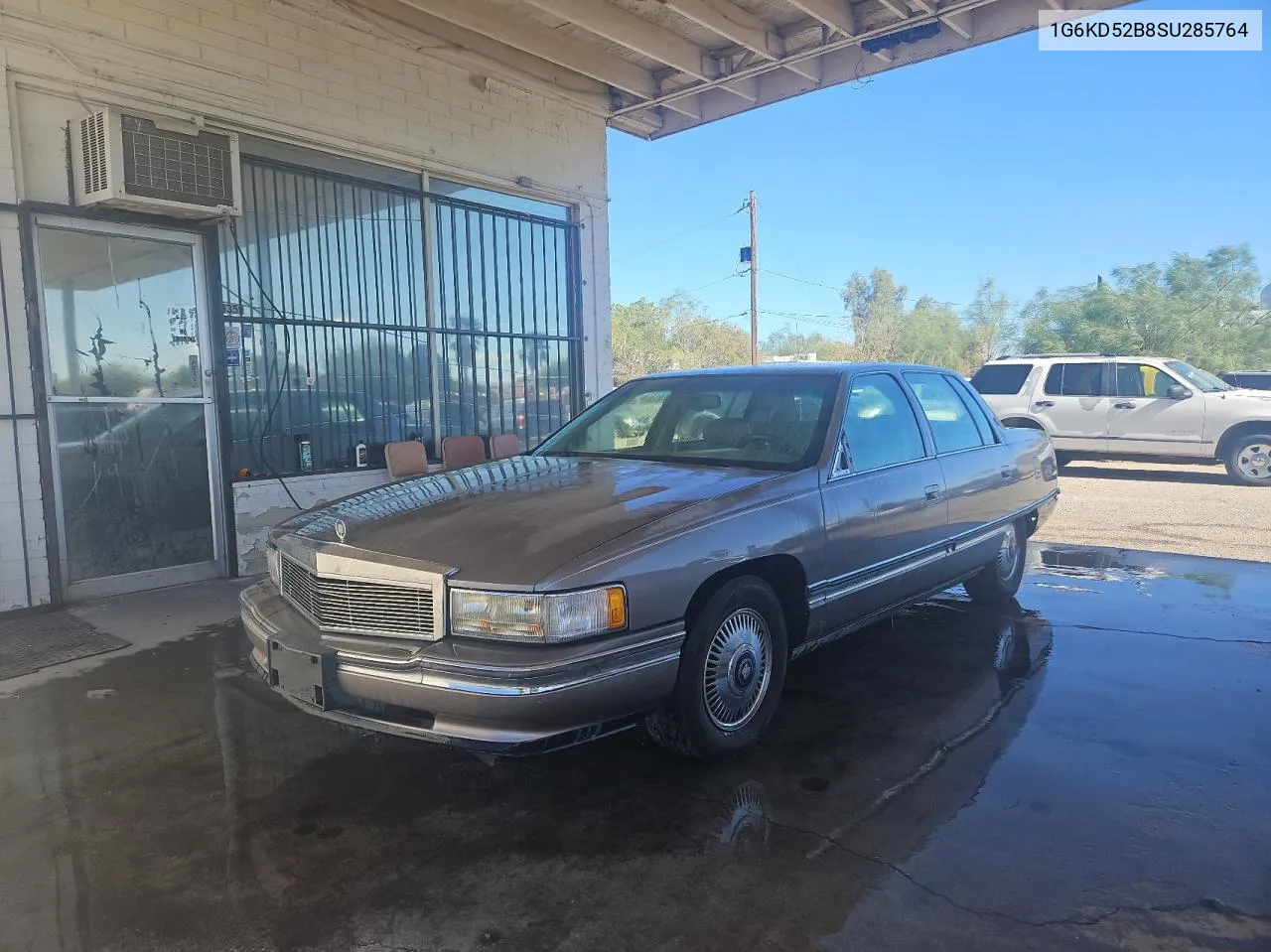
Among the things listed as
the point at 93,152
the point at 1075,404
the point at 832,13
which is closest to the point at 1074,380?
the point at 1075,404

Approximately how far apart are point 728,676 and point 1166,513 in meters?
8.82

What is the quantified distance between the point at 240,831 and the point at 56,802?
819 millimetres

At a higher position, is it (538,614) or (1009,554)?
(538,614)

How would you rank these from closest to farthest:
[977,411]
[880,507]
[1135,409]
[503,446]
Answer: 1. [880,507]
2. [977,411]
3. [503,446]
4. [1135,409]

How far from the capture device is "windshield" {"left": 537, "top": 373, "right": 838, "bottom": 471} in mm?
4035

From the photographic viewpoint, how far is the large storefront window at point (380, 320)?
6.87 metres

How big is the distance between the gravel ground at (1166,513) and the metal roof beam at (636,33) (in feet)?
19.1

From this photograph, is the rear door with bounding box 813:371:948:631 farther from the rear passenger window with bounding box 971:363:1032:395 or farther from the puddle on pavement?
the rear passenger window with bounding box 971:363:1032:395

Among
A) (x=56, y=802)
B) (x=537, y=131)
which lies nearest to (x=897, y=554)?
(x=56, y=802)

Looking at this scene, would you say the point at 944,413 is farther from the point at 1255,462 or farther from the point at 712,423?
the point at 1255,462

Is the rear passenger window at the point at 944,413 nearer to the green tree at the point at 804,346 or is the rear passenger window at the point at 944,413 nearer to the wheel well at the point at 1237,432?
the wheel well at the point at 1237,432

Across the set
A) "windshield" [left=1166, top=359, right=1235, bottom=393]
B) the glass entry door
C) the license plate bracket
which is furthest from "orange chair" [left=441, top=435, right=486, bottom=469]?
"windshield" [left=1166, top=359, right=1235, bottom=393]

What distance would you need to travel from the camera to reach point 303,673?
3.03 meters

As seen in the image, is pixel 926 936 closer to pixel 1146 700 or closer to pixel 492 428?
pixel 1146 700
